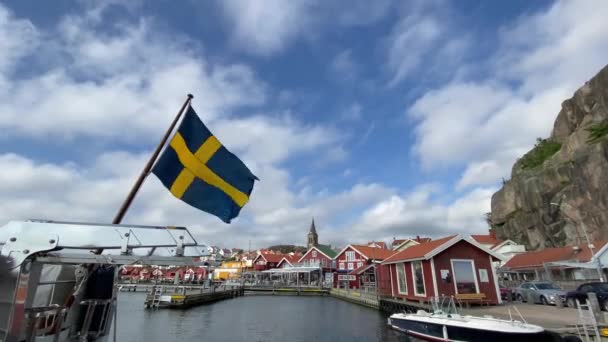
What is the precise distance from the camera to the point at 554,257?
33875 millimetres

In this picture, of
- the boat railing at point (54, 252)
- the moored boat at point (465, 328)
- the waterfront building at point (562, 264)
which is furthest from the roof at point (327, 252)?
the boat railing at point (54, 252)

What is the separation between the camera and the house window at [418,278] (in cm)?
2172

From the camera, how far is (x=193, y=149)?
595 cm

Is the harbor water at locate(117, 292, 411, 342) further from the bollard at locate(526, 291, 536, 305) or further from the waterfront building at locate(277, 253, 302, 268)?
the waterfront building at locate(277, 253, 302, 268)

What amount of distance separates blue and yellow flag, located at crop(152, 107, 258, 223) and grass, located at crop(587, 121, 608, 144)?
50.6 m

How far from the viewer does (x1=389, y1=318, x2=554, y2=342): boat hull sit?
10242 mm

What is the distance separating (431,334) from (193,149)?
1225cm

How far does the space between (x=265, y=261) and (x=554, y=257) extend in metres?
56.8

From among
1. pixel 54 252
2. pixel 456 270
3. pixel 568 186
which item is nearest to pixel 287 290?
pixel 456 270

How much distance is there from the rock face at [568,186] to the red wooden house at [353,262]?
21.8 metres

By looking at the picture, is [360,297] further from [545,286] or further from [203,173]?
[203,173]

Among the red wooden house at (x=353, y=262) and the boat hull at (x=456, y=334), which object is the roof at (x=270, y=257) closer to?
the red wooden house at (x=353, y=262)

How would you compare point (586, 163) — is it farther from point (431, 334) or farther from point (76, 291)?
point (76, 291)

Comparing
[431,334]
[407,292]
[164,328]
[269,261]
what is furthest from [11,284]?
[269,261]
